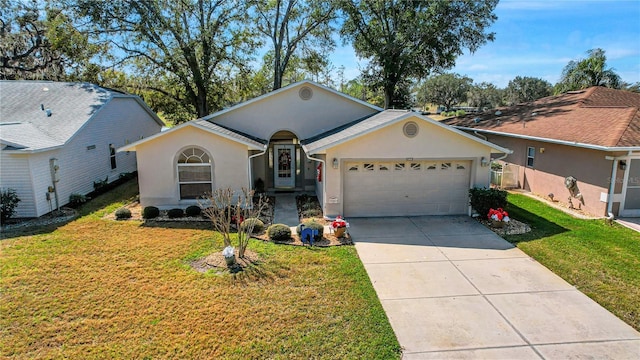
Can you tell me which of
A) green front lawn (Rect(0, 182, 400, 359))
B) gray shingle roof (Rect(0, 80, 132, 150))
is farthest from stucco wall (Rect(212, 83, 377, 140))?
green front lawn (Rect(0, 182, 400, 359))

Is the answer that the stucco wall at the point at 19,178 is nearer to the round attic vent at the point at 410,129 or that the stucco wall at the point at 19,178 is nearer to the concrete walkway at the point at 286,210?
the concrete walkway at the point at 286,210

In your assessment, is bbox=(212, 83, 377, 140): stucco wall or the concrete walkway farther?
bbox=(212, 83, 377, 140): stucco wall

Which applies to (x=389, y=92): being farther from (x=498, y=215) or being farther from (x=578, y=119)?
(x=498, y=215)

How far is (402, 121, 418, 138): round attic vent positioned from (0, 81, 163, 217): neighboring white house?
12198 mm

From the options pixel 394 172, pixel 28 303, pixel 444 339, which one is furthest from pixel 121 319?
pixel 394 172

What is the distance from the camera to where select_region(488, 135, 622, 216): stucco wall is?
41.2 feet

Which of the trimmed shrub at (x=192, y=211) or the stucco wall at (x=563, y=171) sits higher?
the stucco wall at (x=563, y=171)

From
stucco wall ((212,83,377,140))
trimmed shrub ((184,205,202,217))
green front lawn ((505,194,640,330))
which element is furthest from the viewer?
stucco wall ((212,83,377,140))

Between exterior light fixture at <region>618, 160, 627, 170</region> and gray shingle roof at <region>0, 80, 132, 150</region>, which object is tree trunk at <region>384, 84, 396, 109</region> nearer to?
exterior light fixture at <region>618, 160, 627, 170</region>

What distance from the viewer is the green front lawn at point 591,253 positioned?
7.57 m

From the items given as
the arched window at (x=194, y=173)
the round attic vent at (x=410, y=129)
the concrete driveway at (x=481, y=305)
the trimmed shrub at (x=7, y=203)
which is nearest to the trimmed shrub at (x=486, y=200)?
the concrete driveway at (x=481, y=305)

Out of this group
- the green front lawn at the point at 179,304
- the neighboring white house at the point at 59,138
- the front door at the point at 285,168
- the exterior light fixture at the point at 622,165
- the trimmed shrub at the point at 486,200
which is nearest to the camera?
the green front lawn at the point at 179,304

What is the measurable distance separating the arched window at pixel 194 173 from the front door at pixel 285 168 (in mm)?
4161

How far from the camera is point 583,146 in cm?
1256
